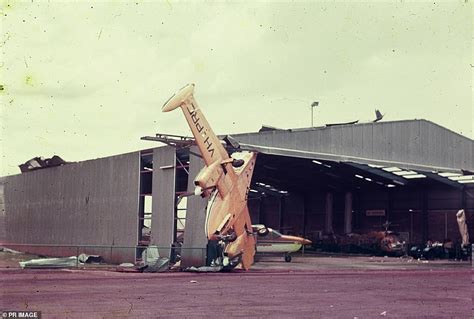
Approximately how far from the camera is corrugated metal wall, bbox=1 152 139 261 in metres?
39.1

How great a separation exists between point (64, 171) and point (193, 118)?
2082cm

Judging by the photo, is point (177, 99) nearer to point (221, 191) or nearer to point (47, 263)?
point (221, 191)

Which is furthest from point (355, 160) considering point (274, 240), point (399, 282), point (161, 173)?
point (399, 282)

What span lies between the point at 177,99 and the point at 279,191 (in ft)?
134

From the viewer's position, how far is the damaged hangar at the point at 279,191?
36000 mm

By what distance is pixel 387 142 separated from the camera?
141 ft

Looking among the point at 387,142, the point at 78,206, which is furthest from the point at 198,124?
the point at 78,206

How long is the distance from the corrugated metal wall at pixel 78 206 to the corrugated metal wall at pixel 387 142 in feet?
30.6

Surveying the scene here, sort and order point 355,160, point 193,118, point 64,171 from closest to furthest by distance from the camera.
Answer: point 193,118 → point 355,160 → point 64,171

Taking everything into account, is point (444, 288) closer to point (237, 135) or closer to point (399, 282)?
point (399, 282)

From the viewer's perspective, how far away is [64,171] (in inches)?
1873

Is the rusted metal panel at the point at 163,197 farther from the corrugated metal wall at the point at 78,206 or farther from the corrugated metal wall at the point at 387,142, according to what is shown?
the corrugated metal wall at the point at 387,142

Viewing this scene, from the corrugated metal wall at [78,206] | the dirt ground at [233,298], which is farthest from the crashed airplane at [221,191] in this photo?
the corrugated metal wall at [78,206]
